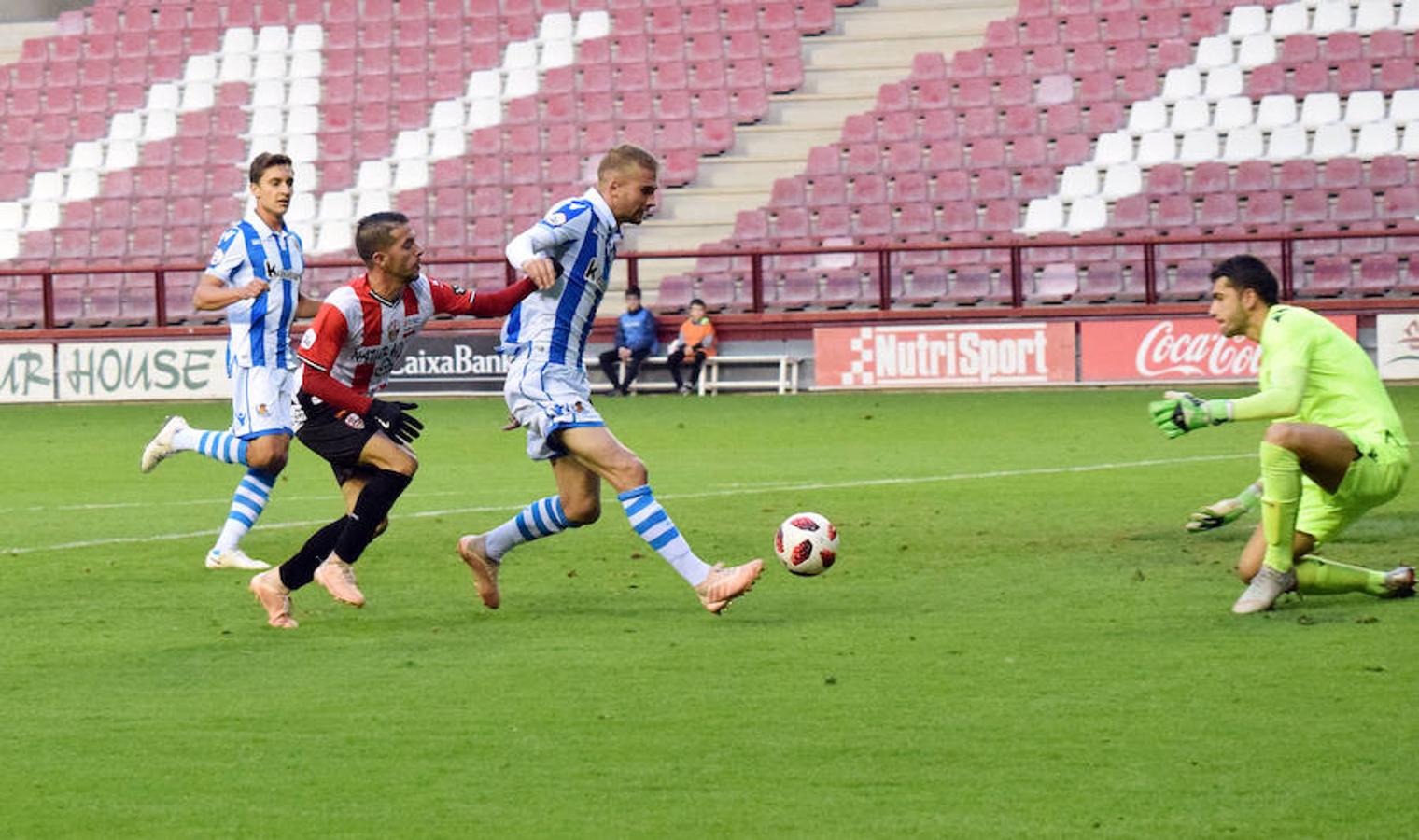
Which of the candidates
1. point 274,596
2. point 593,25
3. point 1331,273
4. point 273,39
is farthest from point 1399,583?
point 273,39

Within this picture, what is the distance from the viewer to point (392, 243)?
340 inches

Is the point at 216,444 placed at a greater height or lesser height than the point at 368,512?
greater

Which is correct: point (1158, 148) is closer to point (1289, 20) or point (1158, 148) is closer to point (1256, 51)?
point (1256, 51)

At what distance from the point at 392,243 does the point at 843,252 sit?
17.2 m

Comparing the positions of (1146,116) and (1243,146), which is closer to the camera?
(1243,146)

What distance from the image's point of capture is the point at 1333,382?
328 inches

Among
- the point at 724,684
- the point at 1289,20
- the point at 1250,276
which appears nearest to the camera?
the point at 724,684

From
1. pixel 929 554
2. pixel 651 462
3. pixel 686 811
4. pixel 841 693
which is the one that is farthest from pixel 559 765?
pixel 651 462

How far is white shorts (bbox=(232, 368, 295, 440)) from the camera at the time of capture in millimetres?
10516

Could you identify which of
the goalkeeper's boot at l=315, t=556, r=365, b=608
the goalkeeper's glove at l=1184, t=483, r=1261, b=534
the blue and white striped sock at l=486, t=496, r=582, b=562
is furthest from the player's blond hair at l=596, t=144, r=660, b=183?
the goalkeeper's glove at l=1184, t=483, r=1261, b=534

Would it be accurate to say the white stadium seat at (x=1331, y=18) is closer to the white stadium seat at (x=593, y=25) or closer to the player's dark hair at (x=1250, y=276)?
the white stadium seat at (x=593, y=25)

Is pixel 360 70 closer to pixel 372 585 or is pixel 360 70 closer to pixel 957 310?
pixel 957 310

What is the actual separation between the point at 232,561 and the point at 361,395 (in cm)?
198

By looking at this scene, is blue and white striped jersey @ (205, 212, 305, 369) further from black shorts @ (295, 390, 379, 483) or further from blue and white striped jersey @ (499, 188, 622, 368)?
blue and white striped jersey @ (499, 188, 622, 368)
